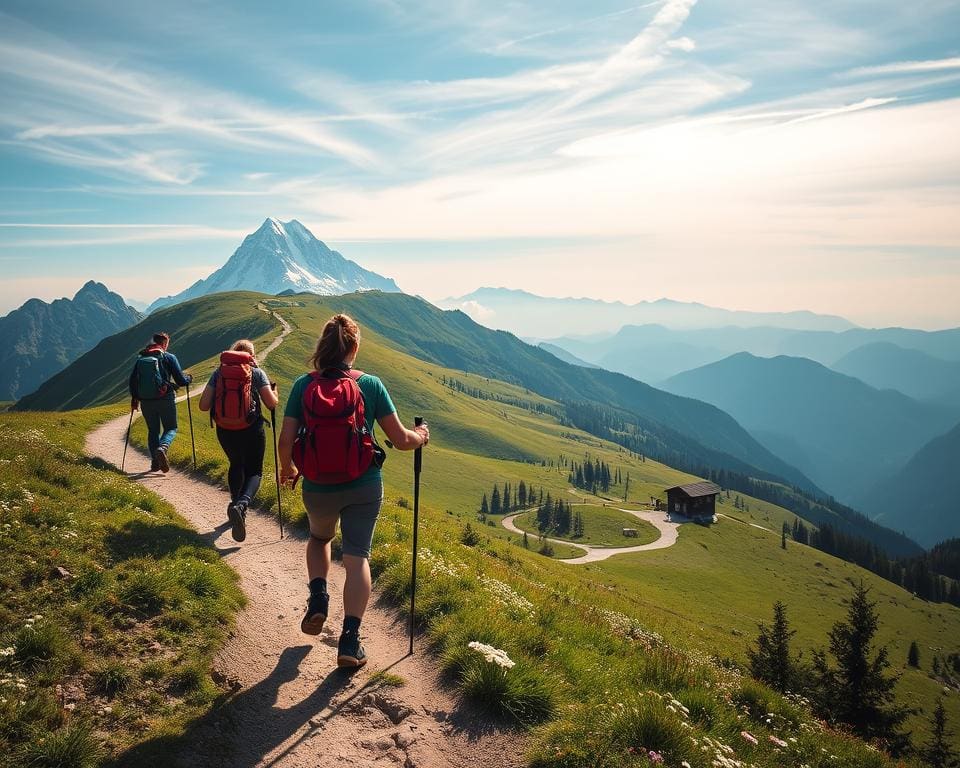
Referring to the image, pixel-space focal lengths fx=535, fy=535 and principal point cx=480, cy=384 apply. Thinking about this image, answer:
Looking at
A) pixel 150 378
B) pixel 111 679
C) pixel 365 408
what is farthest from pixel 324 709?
pixel 150 378

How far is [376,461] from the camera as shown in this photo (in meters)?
7.05

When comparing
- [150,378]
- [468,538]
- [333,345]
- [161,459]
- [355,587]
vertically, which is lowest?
[468,538]

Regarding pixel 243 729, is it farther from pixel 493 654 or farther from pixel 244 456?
pixel 244 456

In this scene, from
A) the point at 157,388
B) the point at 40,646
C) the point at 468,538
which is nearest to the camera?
the point at 40,646

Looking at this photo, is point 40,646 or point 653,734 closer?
point 653,734

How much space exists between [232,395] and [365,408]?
5.78 m

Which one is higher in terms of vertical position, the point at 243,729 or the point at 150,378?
the point at 150,378

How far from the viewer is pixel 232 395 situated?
11422 mm

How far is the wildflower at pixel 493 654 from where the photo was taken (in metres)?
7.08

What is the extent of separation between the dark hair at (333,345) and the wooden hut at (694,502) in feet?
562

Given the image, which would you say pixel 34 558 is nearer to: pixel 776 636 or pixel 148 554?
pixel 148 554

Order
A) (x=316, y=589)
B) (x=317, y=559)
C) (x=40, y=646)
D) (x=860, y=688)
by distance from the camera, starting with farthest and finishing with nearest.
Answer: (x=860, y=688)
(x=317, y=559)
(x=316, y=589)
(x=40, y=646)

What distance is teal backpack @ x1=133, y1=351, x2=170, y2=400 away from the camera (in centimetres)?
1608

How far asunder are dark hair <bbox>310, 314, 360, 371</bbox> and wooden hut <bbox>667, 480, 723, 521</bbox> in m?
171
